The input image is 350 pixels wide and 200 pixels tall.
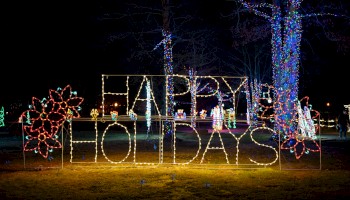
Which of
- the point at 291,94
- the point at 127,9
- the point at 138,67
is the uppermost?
the point at 127,9

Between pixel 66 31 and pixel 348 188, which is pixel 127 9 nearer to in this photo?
pixel 66 31

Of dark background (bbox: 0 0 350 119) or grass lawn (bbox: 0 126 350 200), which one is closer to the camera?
grass lawn (bbox: 0 126 350 200)

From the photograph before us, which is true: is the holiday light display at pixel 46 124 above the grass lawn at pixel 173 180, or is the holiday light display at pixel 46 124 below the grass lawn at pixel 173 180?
above

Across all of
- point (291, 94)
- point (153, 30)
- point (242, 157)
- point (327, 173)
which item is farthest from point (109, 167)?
point (153, 30)

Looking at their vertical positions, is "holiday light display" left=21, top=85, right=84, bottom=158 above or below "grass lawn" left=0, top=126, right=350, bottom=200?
above

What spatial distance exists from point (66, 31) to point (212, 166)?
16757 mm

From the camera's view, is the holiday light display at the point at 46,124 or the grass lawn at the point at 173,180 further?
the holiday light display at the point at 46,124

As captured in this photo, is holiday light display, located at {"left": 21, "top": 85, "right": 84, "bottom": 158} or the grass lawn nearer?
the grass lawn

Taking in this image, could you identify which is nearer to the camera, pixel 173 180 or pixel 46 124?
pixel 173 180

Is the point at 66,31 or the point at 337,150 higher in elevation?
the point at 66,31

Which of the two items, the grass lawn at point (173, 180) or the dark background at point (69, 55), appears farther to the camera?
the dark background at point (69, 55)

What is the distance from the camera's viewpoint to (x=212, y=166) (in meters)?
11.9

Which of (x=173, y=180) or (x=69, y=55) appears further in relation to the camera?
(x=69, y=55)

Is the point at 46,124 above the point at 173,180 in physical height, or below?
above
